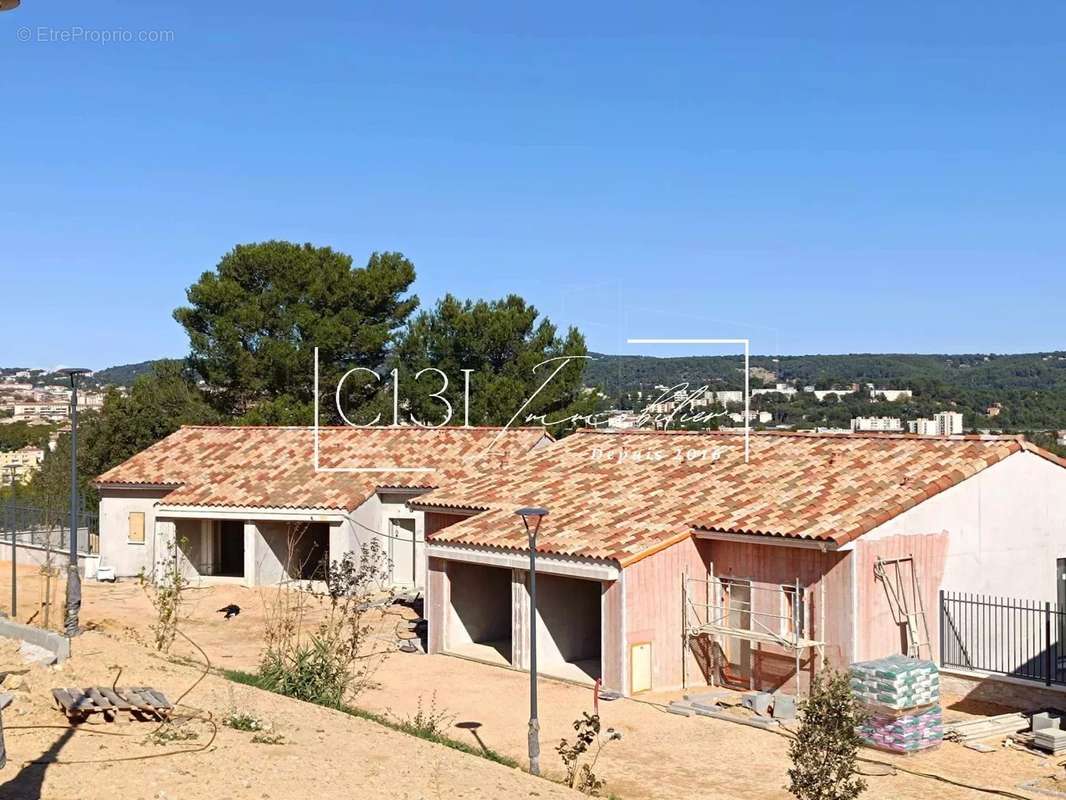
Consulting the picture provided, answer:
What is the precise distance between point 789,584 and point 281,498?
1761cm

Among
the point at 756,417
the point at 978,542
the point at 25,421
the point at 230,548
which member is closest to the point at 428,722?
the point at 978,542

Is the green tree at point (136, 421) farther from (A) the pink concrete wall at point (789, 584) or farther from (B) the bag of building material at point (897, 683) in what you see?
(B) the bag of building material at point (897, 683)

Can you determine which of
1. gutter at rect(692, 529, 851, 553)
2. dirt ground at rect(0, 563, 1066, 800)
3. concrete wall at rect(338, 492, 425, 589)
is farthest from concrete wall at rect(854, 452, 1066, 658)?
concrete wall at rect(338, 492, 425, 589)

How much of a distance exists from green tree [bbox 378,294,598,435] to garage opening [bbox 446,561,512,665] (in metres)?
23.1

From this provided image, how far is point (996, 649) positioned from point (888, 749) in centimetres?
491

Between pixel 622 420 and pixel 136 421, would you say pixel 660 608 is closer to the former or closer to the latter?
pixel 622 420

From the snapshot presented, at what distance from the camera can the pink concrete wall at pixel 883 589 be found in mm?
20250

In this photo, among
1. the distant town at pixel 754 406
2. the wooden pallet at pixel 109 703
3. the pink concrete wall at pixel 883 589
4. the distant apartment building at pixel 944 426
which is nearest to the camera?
the wooden pallet at pixel 109 703

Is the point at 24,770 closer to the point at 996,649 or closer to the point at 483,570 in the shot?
the point at 483,570

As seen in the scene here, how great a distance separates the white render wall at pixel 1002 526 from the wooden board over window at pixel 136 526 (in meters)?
23.9

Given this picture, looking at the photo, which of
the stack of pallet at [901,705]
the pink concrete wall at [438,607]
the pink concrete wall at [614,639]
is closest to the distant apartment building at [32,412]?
the pink concrete wall at [438,607]

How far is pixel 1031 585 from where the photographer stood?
76.2ft

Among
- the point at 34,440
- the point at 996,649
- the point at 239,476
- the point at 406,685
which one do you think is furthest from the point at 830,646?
the point at 34,440

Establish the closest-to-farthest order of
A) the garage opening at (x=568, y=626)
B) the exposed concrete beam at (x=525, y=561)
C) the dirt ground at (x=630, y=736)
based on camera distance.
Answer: the dirt ground at (x=630, y=736), the exposed concrete beam at (x=525, y=561), the garage opening at (x=568, y=626)
